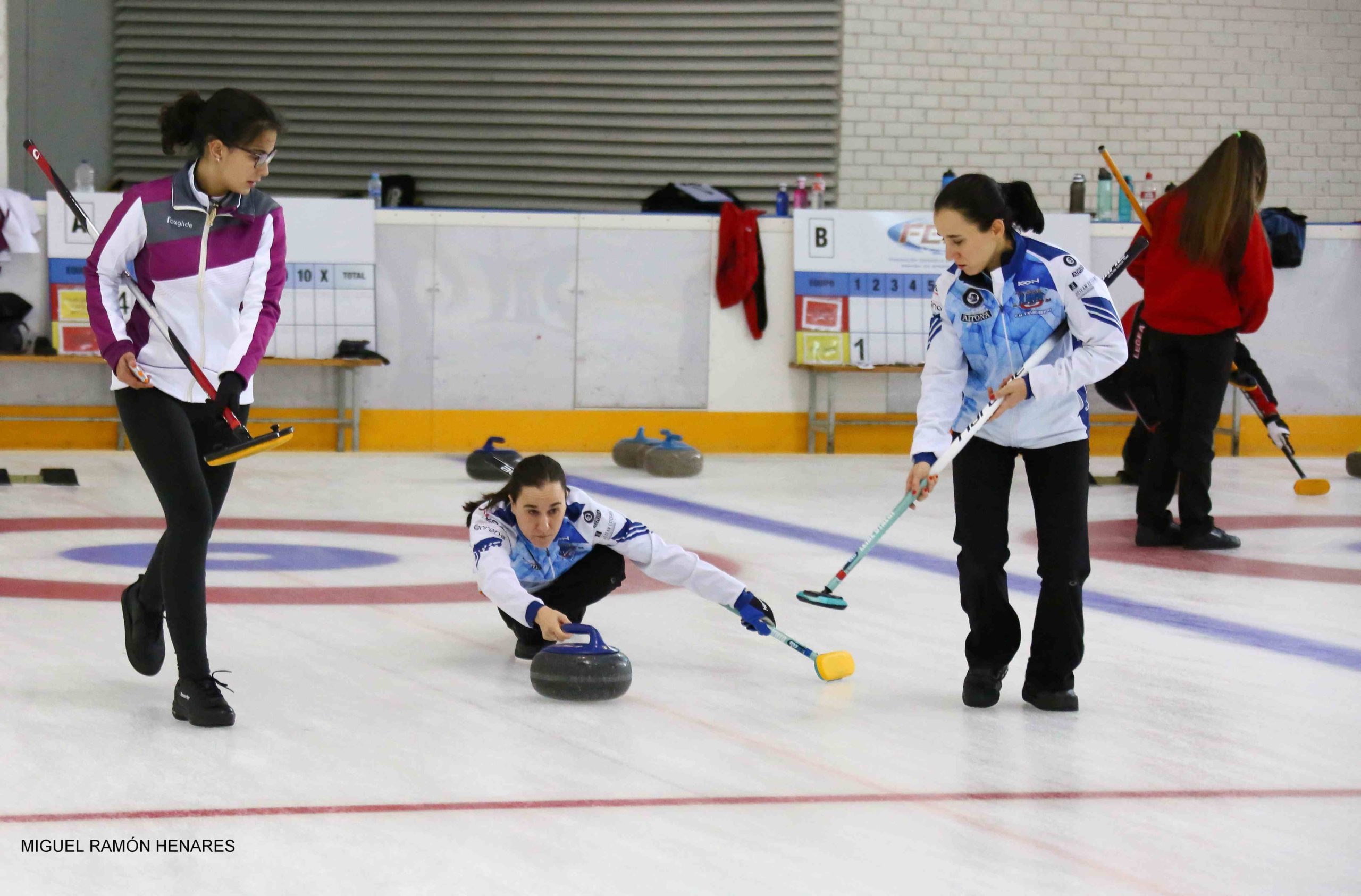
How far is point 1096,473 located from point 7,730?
24.1 feet

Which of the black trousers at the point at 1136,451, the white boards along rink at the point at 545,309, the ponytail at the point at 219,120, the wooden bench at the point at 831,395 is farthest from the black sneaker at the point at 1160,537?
the white boards along rink at the point at 545,309

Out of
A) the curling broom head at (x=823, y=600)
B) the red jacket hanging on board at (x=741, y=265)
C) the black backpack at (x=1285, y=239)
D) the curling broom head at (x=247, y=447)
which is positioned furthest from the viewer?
the black backpack at (x=1285, y=239)

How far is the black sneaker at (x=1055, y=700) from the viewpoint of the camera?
11.7 ft

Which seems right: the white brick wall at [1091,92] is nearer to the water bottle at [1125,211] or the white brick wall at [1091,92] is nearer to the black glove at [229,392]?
the water bottle at [1125,211]

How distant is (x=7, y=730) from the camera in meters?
3.15

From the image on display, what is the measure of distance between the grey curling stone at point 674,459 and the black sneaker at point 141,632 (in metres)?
5.17

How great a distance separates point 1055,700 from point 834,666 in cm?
55

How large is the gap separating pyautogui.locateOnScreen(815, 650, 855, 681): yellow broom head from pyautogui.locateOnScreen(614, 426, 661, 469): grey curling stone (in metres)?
5.10

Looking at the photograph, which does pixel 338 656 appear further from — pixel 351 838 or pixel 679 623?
pixel 351 838

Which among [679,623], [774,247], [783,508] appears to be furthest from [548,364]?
[679,623]

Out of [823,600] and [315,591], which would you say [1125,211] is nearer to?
[315,591]

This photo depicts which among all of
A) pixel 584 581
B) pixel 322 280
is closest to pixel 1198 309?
pixel 584 581

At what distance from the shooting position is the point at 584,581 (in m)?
3.99

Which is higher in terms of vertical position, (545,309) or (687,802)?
(545,309)
